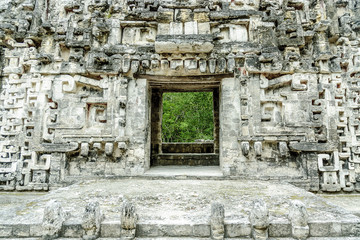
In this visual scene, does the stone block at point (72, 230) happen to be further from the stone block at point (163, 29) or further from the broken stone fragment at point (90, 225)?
the stone block at point (163, 29)

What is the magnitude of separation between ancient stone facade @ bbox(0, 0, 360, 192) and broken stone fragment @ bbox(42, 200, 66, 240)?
2555mm

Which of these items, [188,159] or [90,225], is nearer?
[90,225]

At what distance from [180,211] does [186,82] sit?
3.67m

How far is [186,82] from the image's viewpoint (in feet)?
19.8

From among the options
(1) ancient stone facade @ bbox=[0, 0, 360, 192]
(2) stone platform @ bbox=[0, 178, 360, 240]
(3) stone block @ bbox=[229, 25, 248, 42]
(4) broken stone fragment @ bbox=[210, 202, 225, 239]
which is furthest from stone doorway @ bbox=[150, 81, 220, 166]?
(4) broken stone fragment @ bbox=[210, 202, 225, 239]

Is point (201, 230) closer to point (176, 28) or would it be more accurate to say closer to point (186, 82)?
point (186, 82)

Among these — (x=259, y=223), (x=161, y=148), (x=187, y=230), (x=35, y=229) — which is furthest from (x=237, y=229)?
(x=161, y=148)

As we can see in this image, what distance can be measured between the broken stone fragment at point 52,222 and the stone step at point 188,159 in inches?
221

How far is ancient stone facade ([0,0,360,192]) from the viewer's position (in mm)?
5168

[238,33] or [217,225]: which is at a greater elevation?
[238,33]

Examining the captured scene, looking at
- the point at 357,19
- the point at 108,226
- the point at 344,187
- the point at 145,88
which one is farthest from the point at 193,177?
the point at 357,19

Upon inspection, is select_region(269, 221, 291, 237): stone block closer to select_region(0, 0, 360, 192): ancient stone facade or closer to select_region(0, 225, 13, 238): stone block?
select_region(0, 0, 360, 192): ancient stone facade

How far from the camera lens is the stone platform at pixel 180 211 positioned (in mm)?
2629

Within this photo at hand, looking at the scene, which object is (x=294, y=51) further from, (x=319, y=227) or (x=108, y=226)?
(x=108, y=226)
